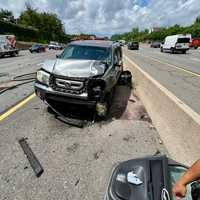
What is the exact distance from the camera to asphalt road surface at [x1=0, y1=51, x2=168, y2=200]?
3.44m

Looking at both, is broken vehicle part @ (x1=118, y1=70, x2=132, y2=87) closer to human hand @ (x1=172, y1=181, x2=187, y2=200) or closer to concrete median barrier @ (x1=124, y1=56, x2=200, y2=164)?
concrete median barrier @ (x1=124, y1=56, x2=200, y2=164)

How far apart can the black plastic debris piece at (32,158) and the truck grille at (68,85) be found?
1.62m

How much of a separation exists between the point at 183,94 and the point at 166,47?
35.0 metres

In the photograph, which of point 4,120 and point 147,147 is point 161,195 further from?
point 4,120

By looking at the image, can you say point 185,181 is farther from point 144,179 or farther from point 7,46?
point 7,46

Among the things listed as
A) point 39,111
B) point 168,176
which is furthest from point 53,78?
point 168,176

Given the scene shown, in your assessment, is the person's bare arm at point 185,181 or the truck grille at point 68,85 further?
the truck grille at point 68,85

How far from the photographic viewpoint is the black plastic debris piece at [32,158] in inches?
152

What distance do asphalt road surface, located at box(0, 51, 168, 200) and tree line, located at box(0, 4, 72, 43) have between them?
6684cm

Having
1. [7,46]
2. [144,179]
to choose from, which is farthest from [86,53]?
[7,46]

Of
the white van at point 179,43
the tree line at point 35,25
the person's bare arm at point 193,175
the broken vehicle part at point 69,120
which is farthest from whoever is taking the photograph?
the tree line at point 35,25

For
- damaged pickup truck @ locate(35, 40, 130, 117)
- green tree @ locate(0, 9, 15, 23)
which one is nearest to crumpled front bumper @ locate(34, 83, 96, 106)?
damaged pickup truck @ locate(35, 40, 130, 117)

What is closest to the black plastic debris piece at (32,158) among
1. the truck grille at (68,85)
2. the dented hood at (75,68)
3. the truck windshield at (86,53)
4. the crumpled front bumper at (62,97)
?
the crumpled front bumper at (62,97)

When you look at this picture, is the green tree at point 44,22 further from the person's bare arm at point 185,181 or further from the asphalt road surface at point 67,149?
the person's bare arm at point 185,181
